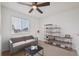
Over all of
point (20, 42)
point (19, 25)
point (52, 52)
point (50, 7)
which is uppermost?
point (50, 7)

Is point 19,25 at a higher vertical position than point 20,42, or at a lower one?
higher

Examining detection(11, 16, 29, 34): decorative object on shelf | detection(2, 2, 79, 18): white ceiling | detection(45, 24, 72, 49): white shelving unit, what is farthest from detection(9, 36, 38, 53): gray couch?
detection(2, 2, 79, 18): white ceiling

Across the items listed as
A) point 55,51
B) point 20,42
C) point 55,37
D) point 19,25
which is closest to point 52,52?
point 55,51

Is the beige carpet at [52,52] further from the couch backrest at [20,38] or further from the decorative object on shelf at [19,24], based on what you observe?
the decorative object on shelf at [19,24]

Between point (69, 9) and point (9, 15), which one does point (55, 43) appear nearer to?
point (69, 9)

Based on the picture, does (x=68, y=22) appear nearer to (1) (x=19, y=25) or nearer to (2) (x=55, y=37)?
(2) (x=55, y=37)

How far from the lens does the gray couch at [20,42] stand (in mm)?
1420

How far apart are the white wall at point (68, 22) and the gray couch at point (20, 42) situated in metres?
0.20

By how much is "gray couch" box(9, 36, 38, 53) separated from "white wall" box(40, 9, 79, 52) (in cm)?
20

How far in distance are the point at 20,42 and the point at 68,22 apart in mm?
945

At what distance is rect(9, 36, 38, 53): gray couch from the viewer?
142 centimetres

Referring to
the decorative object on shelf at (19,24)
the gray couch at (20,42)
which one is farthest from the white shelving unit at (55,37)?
the decorative object on shelf at (19,24)

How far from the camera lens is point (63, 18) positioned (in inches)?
58.6

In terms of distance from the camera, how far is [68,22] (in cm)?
148
